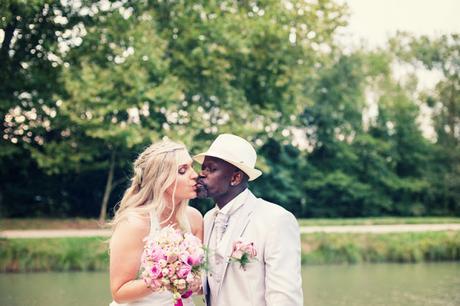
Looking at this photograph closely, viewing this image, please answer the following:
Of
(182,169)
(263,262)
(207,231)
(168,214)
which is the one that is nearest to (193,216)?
(168,214)

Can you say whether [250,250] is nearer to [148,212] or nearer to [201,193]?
[201,193]

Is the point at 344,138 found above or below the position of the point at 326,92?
below

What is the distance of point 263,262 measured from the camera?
3.99 m

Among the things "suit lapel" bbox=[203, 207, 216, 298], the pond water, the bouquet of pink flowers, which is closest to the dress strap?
"suit lapel" bbox=[203, 207, 216, 298]

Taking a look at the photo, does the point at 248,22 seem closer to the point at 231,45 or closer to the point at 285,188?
the point at 231,45

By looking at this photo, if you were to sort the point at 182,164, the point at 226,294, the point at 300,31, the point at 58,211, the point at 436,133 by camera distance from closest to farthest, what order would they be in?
the point at 226,294
the point at 182,164
the point at 300,31
the point at 58,211
the point at 436,133

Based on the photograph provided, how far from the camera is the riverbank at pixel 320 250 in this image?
49.1ft

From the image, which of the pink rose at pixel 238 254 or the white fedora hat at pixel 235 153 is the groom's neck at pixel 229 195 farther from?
the pink rose at pixel 238 254

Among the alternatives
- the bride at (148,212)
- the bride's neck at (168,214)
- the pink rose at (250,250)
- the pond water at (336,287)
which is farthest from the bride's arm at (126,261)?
the pond water at (336,287)

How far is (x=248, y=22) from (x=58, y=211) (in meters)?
11.0

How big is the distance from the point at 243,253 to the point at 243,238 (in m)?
0.19

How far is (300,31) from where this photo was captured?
22.5 meters

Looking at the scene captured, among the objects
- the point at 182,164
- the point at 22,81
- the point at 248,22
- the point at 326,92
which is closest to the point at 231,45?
the point at 248,22

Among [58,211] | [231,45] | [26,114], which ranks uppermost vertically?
[231,45]
